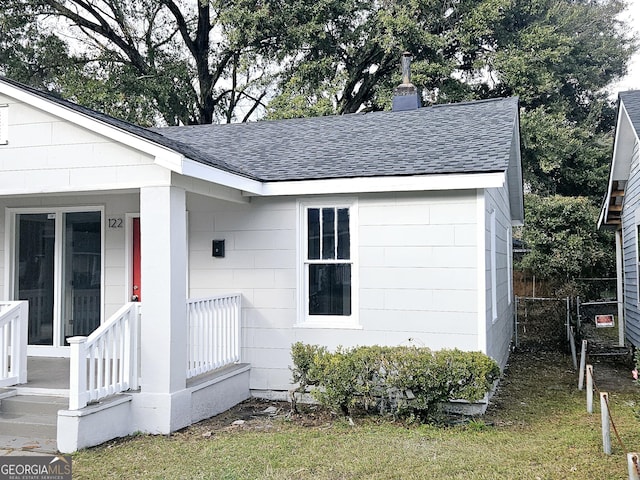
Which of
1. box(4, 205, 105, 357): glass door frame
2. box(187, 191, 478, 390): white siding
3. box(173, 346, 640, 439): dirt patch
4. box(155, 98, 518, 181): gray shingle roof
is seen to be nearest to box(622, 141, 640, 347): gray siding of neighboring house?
box(173, 346, 640, 439): dirt patch

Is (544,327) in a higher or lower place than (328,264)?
lower

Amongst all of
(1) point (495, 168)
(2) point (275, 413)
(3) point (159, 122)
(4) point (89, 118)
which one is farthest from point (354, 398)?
(3) point (159, 122)

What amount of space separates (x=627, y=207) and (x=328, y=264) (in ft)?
24.6

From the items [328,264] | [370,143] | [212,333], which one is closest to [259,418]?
[212,333]

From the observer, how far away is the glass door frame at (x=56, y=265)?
27.5ft

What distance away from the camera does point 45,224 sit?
8.54 meters

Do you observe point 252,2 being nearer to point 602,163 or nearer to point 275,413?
point 602,163

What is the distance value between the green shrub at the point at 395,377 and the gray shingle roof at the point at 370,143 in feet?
7.25

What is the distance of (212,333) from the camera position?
7.34 m

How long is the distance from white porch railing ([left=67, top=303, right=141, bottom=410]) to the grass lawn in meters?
0.54

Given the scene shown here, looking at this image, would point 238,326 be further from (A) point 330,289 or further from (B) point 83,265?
(B) point 83,265

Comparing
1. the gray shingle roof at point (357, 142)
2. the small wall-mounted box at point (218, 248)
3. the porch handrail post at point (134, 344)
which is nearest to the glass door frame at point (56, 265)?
the small wall-mounted box at point (218, 248)

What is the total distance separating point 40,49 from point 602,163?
21038 millimetres

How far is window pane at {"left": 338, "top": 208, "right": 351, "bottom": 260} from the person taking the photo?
25.4 ft
